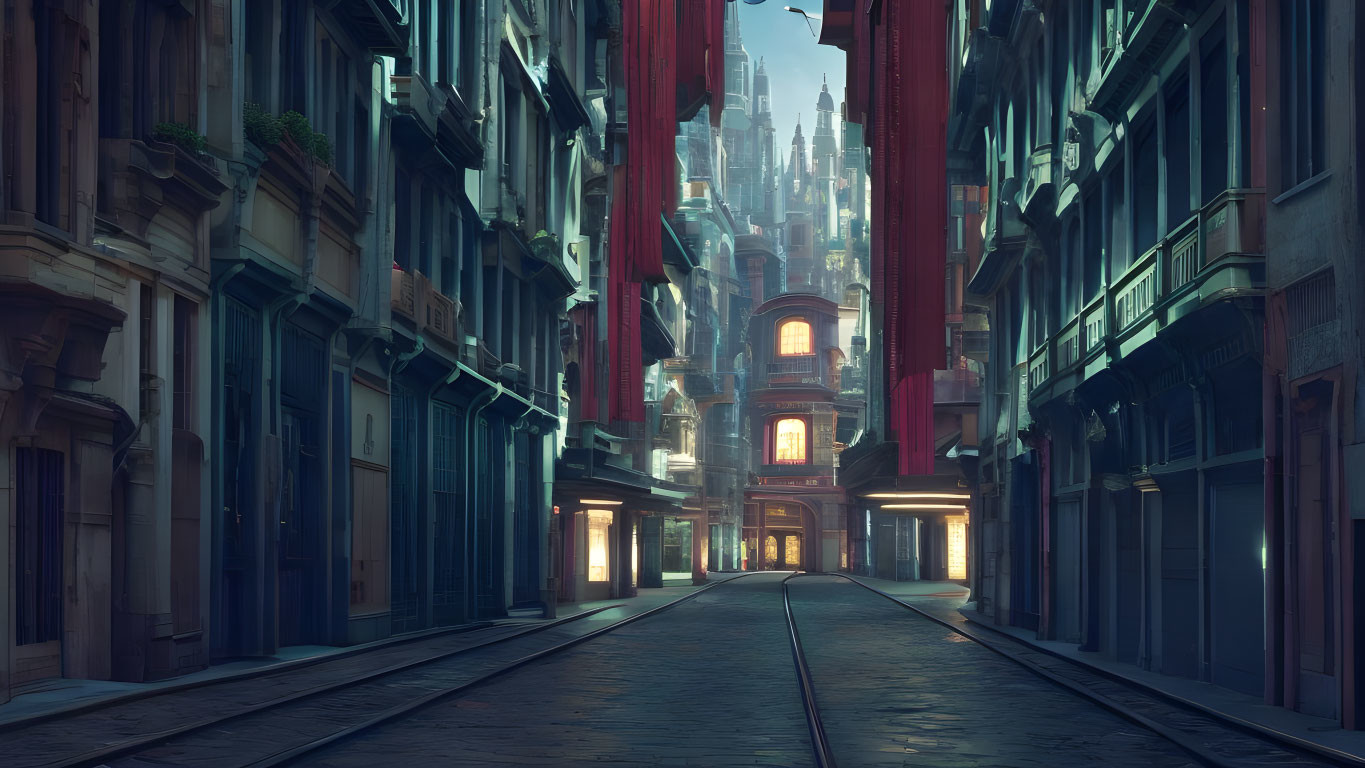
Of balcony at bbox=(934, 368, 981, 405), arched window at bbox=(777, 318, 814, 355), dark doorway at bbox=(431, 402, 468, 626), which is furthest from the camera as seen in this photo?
arched window at bbox=(777, 318, 814, 355)

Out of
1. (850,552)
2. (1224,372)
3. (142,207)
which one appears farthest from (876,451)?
(850,552)

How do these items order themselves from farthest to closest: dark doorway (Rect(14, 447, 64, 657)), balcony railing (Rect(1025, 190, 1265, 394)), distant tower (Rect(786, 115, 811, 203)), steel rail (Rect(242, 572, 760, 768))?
distant tower (Rect(786, 115, 811, 203)), balcony railing (Rect(1025, 190, 1265, 394)), dark doorway (Rect(14, 447, 64, 657)), steel rail (Rect(242, 572, 760, 768))

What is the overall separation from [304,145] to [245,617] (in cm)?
634

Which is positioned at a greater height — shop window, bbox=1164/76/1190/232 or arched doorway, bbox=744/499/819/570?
shop window, bbox=1164/76/1190/232

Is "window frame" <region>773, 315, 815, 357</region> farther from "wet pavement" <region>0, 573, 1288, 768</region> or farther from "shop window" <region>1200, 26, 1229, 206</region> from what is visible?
"shop window" <region>1200, 26, 1229, 206</region>

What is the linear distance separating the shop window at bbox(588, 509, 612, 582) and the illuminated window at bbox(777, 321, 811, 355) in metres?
42.4

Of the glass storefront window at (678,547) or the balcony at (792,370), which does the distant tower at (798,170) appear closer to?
the balcony at (792,370)

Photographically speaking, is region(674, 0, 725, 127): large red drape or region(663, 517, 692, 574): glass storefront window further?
region(663, 517, 692, 574): glass storefront window

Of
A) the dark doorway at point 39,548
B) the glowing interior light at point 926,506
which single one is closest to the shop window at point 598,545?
the glowing interior light at point 926,506

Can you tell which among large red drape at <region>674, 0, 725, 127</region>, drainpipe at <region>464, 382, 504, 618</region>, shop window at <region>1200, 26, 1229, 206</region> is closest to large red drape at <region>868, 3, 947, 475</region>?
drainpipe at <region>464, 382, 504, 618</region>

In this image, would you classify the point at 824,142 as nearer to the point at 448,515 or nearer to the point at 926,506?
the point at 926,506

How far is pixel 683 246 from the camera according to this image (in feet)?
220

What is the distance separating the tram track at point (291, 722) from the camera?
977 centimetres

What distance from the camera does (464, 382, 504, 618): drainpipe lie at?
1203 inches
